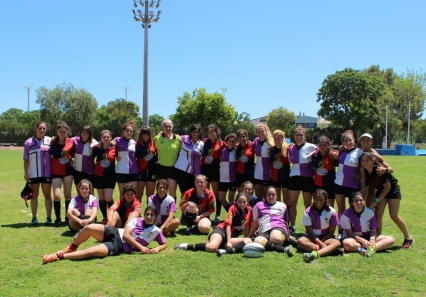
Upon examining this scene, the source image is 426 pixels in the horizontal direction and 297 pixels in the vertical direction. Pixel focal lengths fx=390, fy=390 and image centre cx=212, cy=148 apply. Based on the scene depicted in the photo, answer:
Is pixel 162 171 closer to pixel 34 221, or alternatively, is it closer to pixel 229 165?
pixel 229 165

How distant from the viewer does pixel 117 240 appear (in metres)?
5.23

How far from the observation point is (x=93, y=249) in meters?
5.00

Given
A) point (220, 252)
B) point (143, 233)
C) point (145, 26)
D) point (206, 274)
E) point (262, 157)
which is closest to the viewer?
point (206, 274)

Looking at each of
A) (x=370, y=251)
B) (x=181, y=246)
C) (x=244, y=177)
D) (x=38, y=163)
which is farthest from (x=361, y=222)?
(x=38, y=163)

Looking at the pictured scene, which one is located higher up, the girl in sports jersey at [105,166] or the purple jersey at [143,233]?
the girl in sports jersey at [105,166]

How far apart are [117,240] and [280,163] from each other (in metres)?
3.04

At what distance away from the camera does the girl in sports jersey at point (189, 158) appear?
7.41 m

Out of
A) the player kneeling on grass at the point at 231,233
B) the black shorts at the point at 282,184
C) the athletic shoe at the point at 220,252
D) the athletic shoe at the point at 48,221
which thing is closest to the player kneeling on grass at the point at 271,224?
the player kneeling on grass at the point at 231,233

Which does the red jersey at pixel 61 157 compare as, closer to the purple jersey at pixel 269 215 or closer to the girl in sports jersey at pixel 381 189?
the purple jersey at pixel 269 215

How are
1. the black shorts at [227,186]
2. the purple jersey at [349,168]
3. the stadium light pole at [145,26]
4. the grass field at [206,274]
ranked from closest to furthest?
the grass field at [206,274], the purple jersey at [349,168], the black shorts at [227,186], the stadium light pole at [145,26]

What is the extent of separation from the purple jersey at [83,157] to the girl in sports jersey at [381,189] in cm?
463

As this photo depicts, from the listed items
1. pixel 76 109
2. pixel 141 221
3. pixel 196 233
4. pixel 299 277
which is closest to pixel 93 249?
pixel 141 221

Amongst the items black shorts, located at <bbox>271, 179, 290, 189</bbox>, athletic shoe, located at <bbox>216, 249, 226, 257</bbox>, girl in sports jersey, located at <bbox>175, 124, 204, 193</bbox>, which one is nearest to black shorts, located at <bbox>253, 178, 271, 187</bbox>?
black shorts, located at <bbox>271, 179, 290, 189</bbox>

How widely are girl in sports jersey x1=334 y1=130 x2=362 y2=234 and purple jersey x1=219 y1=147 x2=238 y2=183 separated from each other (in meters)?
1.95
